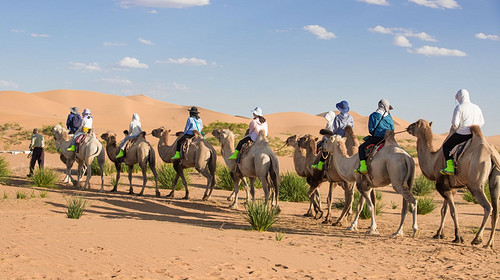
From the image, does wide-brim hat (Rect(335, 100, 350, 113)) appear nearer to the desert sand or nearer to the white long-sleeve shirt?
the desert sand

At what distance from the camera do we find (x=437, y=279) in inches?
307

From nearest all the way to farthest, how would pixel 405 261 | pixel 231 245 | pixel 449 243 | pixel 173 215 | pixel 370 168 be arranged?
pixel 405 261 < pixel 231 245 < pixel 449 243 < pixel 370 168 < pixel 173 215

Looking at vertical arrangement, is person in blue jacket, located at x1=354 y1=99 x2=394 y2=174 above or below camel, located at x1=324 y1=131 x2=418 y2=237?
above

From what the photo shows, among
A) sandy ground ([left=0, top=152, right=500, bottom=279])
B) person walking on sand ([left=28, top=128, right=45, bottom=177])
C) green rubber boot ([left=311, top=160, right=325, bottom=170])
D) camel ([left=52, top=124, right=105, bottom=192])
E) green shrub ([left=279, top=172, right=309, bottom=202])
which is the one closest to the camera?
sandy ground ([left=0, top=152, right=500, bottom=279])

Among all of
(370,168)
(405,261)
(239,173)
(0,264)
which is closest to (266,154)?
(239,173)

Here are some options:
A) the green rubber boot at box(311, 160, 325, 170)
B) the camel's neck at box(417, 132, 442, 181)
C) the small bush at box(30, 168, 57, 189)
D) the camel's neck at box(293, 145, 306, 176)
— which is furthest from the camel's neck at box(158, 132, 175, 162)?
the camel's neck at box(417, 132, 442, 181)

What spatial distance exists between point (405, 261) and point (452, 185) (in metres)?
2.61

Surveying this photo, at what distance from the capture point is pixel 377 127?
12.0m

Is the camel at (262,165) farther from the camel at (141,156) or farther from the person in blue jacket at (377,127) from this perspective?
the camel at (141,156)

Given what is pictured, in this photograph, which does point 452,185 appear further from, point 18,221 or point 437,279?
point 18,221

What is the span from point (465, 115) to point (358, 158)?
247cm

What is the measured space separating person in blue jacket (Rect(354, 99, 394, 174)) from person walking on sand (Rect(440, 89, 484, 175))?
4.90 feet

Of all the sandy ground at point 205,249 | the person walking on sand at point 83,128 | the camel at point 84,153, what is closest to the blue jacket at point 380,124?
the sandy ground at point 205,249

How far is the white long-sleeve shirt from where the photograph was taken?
10.7 meters
